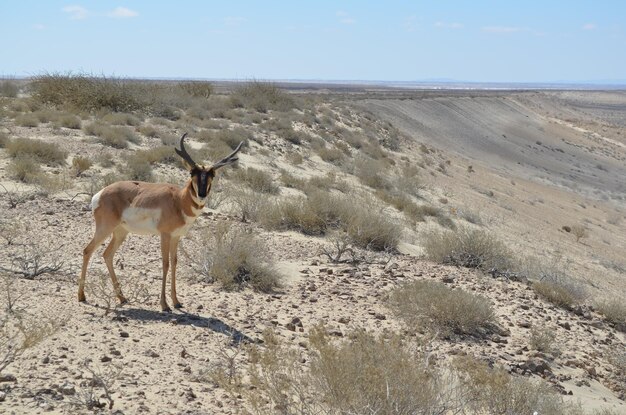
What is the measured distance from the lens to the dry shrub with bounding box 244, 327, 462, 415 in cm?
504

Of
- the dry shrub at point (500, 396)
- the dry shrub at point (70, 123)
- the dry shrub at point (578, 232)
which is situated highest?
the dry shrub at point (70, 123)

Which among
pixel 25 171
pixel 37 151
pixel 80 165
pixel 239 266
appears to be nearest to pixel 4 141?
pixel 37 151

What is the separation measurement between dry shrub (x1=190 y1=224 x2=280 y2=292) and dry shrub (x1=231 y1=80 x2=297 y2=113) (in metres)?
25.5

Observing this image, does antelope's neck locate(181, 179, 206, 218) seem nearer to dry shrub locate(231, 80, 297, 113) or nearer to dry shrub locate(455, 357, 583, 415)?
dry shrub locate(455, 357, 583, 415)

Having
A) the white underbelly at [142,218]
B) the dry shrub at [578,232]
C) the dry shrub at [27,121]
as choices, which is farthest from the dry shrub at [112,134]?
the dry shrub at [578,232]

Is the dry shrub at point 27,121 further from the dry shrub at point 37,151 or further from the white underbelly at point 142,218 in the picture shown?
the white underbelly at point 142,218

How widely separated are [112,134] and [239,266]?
38.3 ft

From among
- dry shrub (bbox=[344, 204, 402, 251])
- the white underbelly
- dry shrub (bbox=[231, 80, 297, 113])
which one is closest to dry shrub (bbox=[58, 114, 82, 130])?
dry shrub (bbox=[344, 204, 402, 251])

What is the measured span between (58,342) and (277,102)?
103 feet

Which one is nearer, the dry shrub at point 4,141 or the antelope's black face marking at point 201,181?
the antelope's black face marking at point 201,181

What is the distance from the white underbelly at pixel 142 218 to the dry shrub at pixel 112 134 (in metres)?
12.3

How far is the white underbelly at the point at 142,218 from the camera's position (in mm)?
7875

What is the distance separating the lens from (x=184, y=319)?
304 inches

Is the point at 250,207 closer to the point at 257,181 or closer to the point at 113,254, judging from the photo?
the point at 257,181
